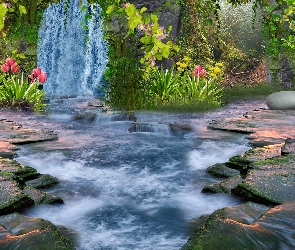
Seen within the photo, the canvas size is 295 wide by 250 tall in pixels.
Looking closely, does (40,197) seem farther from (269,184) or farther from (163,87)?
(163,87)

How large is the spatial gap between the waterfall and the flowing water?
649 centimetres

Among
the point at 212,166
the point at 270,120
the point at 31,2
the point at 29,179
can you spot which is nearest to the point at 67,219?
the point at 29,179

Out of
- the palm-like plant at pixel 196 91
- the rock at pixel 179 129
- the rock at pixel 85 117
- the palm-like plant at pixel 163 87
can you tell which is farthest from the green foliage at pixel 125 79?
the rock at pixel 179 129

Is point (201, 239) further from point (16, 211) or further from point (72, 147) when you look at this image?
point (72, 147)

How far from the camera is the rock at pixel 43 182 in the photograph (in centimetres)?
314

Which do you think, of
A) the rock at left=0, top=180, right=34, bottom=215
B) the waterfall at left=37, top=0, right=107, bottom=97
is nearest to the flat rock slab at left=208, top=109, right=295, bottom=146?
the rock at left=0, top=180, right=34, bottom=215

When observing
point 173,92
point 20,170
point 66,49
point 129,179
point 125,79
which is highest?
point 66,49

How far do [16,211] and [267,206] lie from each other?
1.41m

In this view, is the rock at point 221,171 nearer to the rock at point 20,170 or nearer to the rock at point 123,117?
the rock at point 20,170

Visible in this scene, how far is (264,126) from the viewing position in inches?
221

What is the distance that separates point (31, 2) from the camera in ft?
39.7

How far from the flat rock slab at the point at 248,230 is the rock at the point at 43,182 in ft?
4.28

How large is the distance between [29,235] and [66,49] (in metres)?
11.2

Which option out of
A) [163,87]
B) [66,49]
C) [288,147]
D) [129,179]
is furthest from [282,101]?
[66,49]
